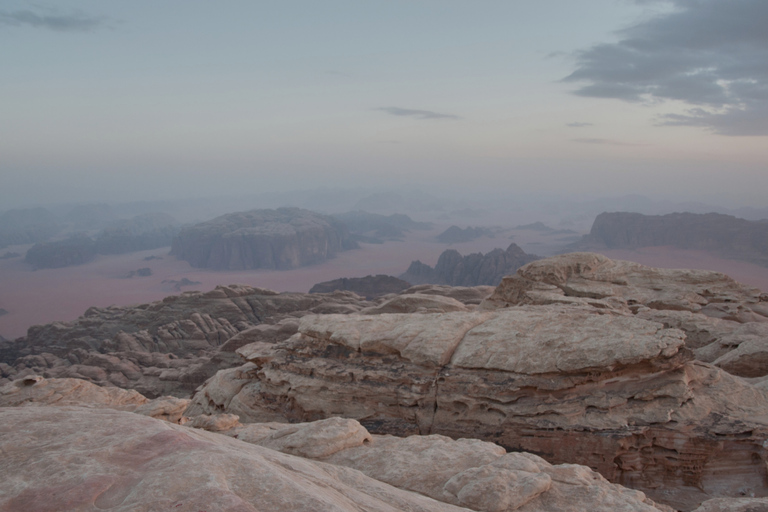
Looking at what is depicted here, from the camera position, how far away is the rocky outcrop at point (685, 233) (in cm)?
8862

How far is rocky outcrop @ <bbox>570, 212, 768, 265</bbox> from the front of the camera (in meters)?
88.6

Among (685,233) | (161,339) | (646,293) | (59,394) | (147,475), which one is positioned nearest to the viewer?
(147,475)

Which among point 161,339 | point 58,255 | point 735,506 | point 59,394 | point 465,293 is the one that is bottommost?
point 161,339

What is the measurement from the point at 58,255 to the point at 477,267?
4856 inches

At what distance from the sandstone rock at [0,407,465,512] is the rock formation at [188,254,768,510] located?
7372 mm

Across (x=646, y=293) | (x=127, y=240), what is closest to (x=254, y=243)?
(x=127, y=240)

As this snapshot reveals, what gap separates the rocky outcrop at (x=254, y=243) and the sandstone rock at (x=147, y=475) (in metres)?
139

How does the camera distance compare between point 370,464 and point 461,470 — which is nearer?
point 461,470

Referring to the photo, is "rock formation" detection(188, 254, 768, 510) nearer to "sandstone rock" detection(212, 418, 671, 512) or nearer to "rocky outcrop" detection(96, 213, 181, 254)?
"sandstone rock" detection(212, 418, 671, 512)

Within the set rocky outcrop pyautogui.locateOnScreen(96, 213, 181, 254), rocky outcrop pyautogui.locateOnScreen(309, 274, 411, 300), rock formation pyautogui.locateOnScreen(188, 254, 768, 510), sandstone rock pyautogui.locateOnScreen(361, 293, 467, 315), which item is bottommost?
rocky outcrop pyautogui.locateOnScreen(309, 274, 411, 300)

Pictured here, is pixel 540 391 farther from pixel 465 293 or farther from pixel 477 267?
pixel 477 267

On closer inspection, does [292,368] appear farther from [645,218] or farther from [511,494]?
[645,218]

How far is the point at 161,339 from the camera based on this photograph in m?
51.1

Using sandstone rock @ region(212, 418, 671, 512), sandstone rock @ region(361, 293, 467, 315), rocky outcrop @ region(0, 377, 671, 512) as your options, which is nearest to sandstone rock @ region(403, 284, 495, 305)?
sandstone rock @ region(361, 293, 467, 315)
